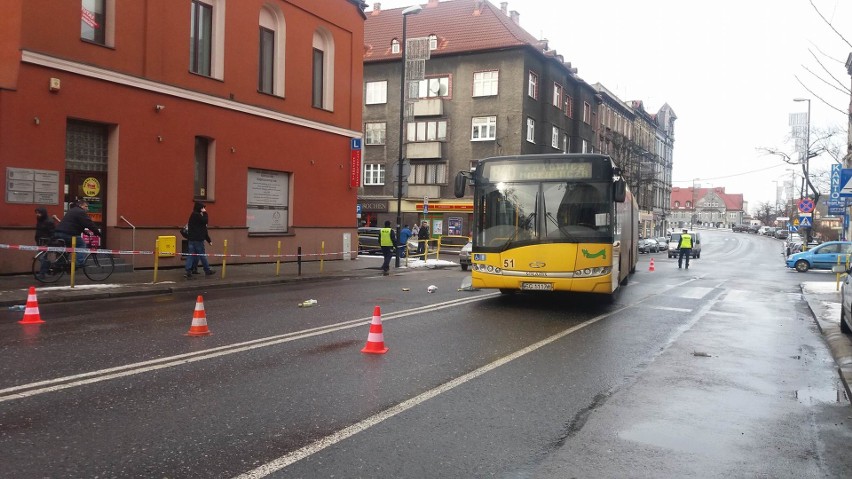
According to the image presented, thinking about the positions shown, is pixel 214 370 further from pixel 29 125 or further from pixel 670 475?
pixel 29 125

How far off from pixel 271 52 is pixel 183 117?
500 cm

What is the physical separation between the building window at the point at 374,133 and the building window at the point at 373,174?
169 cm

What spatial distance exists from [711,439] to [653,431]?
42 centimetres

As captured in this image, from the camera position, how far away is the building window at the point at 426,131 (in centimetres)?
4506

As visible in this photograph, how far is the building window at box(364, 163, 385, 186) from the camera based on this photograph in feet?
154

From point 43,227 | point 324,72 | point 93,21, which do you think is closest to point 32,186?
point 43,227

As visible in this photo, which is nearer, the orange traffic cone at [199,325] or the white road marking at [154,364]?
the white road marking at [154,364]

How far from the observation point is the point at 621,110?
67875 mm

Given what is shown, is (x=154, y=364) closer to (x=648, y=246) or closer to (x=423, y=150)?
(x=423, y=150)

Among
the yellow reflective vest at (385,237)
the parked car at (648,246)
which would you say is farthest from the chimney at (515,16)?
the yellow reflective vest at (385,237)

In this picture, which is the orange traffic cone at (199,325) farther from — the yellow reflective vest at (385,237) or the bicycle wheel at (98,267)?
the yellow reflective vest at (385,237)

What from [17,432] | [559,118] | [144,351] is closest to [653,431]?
[17,432]

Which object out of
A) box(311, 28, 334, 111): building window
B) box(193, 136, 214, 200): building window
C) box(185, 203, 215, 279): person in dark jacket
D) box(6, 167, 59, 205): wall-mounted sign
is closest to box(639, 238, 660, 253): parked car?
box(311, 28, 334, 111): building window

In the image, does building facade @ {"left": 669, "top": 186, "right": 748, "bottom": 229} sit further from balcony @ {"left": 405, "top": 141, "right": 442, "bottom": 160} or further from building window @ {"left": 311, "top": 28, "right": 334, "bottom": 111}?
building window @ {"left": 311, "top": 28, "right": 334, "bottom": 111}
